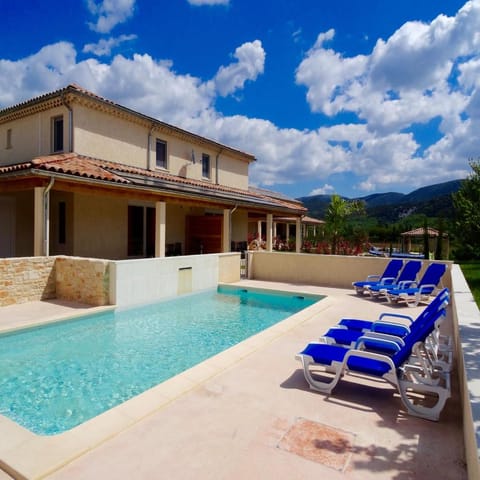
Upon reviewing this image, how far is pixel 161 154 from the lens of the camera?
874 inches

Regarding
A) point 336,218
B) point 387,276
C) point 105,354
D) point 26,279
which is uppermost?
point 336,218

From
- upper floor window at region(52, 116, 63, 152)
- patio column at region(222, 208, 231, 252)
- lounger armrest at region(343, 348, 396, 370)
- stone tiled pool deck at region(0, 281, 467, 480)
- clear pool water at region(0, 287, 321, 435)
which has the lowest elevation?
clear pool water at region(0, 287, 321, 435)

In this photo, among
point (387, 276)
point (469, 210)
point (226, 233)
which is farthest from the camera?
point (469, 210)

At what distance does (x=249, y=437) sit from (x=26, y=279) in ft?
34.4

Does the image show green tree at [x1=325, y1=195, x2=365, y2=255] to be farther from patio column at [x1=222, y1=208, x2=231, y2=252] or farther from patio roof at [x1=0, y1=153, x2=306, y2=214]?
patio column at [x1=222, y1=208, x2=231, y2=252]

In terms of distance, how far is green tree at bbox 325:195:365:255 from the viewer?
2708cm

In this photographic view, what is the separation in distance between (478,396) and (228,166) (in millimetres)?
26167

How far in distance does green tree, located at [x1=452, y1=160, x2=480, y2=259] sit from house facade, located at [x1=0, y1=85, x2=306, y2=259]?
39.0 feet

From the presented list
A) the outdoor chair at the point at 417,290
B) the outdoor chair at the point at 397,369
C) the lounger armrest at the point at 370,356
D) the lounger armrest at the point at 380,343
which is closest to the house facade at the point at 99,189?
the outdoor chair at the point at 417,290

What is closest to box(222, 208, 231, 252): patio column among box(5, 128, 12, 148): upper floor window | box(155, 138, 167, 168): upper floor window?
box(155, 138, 167, 168): upper floor window

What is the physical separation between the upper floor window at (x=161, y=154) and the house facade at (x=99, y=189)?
6 cm

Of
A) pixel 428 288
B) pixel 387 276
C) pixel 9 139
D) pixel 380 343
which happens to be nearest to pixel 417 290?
pixel 428 288

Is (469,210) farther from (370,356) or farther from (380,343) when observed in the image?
(370,356)

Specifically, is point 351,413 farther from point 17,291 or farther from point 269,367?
point 17,291
